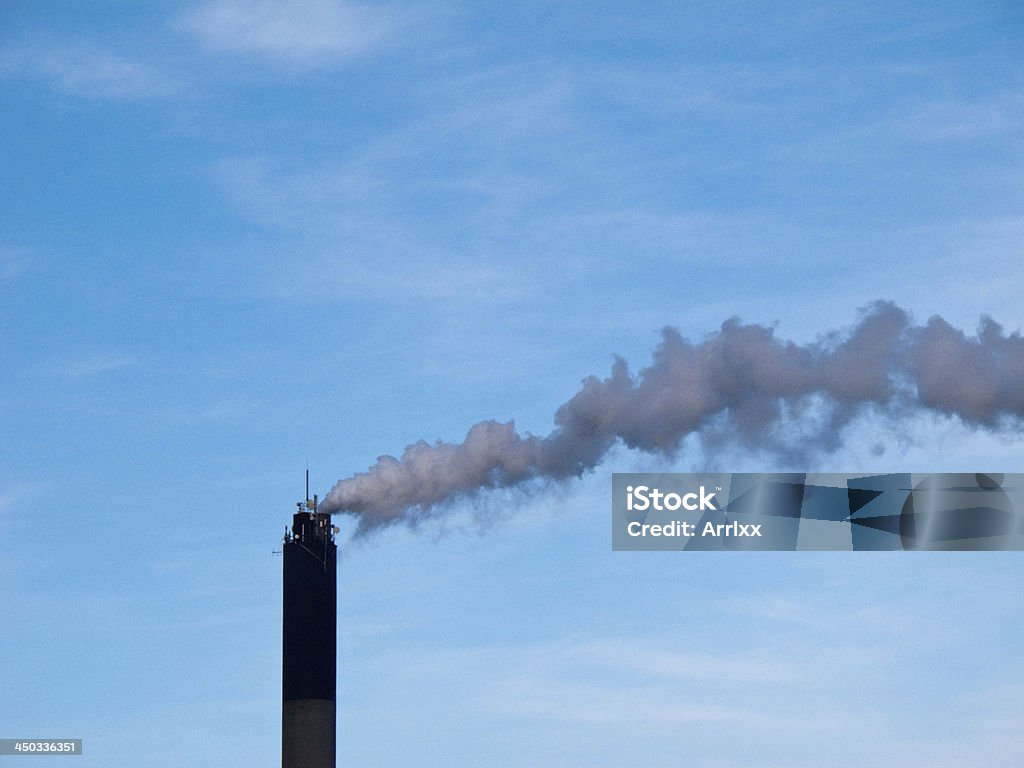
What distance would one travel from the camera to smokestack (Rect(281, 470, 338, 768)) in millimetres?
58750

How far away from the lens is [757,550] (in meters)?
42.8

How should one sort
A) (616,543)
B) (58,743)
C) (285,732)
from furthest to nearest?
(285,732) < (58,743) < (616,543)

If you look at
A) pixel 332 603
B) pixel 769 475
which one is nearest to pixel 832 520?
pixel 769 475

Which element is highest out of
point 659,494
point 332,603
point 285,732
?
point 659,494

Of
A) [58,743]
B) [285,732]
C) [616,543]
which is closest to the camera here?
[616,543]

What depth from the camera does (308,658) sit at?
5922 cm

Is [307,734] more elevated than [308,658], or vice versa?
[308,658]

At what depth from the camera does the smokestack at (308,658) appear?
193ft

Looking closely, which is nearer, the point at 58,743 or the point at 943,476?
the point at 943,476

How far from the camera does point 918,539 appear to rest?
141ft

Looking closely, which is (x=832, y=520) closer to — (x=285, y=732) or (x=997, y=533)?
(x=997, y=533)

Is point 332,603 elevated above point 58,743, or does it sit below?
above

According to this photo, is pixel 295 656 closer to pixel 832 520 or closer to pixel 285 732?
pixel 285 732

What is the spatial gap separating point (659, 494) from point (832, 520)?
197 inches
